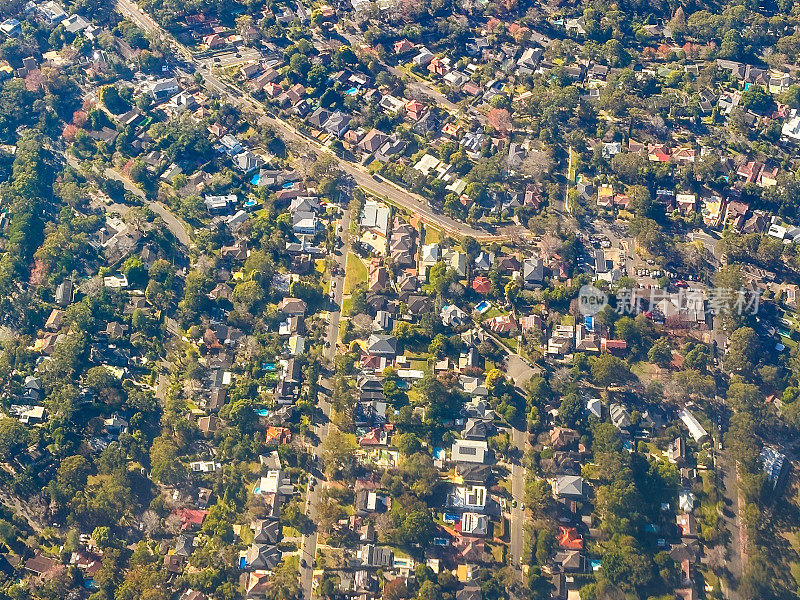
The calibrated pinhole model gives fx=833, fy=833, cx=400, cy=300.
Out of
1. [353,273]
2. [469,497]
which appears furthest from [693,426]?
[353,273]

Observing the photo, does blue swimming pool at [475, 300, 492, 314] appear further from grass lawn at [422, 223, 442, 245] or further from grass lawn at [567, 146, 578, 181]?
grass lawn at [567, 146, 578, 181]

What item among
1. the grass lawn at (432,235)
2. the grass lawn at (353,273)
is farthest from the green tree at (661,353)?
Answer: the grass lawn at (353,273)

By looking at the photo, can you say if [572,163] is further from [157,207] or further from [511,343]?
[157,207]

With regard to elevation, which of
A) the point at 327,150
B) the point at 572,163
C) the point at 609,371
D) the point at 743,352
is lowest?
the point at 609,371

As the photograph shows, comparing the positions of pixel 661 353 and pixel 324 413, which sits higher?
pixel 661 353

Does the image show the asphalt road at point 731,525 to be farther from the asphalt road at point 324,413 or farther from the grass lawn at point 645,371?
the asphalt road at point 324,413

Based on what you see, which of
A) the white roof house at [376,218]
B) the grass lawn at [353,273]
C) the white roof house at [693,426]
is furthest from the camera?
the white roof house at [376,218]

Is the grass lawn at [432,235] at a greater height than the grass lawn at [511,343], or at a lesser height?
greater
